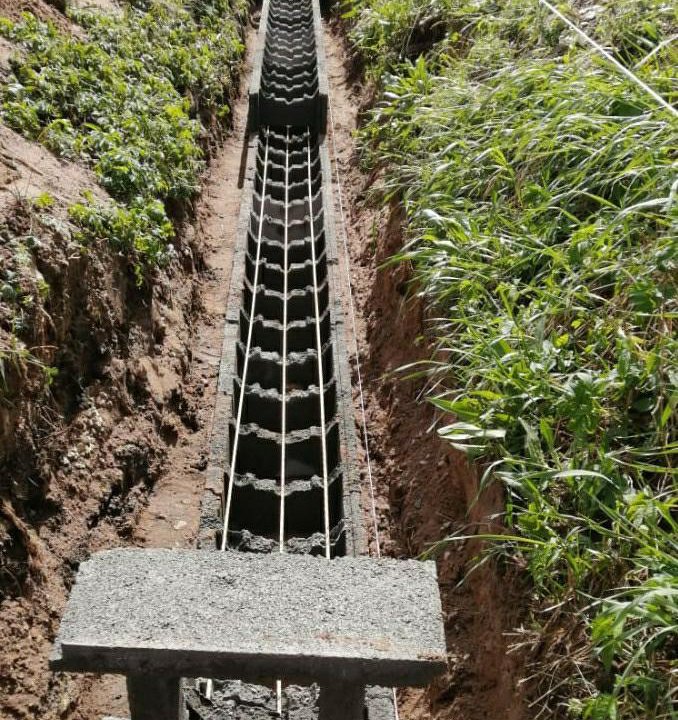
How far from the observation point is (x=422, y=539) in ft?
13.7

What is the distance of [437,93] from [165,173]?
2.68 m

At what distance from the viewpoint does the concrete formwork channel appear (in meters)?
4.17

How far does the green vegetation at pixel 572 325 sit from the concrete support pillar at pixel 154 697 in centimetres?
143

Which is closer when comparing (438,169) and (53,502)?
(53,502)

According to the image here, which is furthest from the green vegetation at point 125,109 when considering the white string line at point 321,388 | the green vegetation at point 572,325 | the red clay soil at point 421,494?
the green vegetation at point 572,325

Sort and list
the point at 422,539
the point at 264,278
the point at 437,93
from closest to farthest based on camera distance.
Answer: the point at 422,539 < the point at 437,93 < the point at 264,278

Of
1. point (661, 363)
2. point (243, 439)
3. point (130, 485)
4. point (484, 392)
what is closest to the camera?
point (661, 363)

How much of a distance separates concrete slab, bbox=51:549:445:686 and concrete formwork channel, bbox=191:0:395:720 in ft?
3.06

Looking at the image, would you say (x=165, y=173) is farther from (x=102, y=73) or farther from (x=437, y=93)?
(x=437, y=93)

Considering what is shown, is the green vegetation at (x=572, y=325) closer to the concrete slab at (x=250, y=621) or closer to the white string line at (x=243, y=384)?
the concrete slab at (x=250, y=621)

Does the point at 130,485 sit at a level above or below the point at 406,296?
below

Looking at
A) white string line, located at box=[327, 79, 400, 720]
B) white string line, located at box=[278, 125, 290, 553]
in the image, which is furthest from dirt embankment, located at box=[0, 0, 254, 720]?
white string line, located at box=[327, 79, 400, 720]

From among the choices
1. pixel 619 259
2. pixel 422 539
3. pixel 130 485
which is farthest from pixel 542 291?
pixel 130 485

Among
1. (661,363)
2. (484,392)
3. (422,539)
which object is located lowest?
(422,539)
